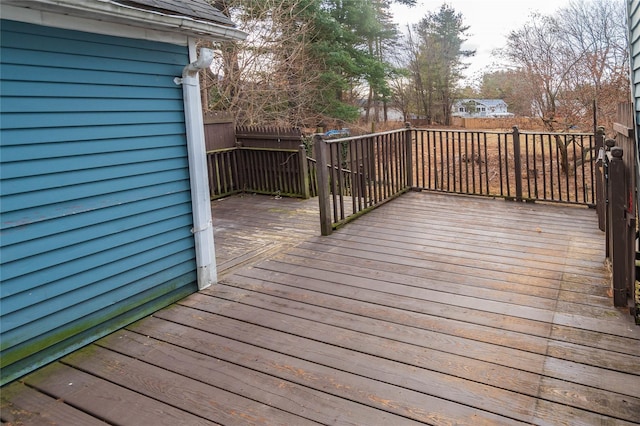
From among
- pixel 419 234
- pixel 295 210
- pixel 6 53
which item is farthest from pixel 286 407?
pixel 295 210

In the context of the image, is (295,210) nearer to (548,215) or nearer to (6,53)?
(548,215)

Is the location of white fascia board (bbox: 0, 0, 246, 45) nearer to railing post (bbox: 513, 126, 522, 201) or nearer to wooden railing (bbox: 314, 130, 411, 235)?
wooden railing (bbox: 314, 130, 411, 235)

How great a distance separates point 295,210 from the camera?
19.9 feet

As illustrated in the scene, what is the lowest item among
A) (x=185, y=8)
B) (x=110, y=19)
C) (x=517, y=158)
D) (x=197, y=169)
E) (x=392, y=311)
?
(x=392, y=311)

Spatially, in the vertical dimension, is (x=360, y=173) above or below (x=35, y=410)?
above

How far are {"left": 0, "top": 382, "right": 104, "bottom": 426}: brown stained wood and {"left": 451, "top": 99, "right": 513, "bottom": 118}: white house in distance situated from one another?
1671 centimetres

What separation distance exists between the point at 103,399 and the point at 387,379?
137 cm

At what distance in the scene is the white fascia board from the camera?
2221 millimetres

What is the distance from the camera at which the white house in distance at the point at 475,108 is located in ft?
55.7

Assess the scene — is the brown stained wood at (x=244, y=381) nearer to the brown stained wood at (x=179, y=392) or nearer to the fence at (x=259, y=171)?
the brown stained wood at (x=179, y=392)

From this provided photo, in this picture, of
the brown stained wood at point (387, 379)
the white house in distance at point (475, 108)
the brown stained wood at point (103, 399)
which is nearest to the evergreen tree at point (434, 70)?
the white house in distance at point (475, 108)

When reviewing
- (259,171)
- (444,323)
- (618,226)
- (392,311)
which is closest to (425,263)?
(392,311)

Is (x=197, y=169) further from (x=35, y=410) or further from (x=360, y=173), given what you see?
(x=360, y=173)

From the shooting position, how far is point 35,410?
2068mm
